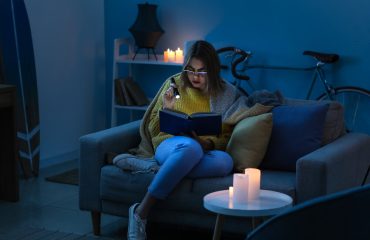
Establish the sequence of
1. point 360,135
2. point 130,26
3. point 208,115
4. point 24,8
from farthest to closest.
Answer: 1. point 130,26
2. point 24,8
3. point 360,135
4. point 208,115

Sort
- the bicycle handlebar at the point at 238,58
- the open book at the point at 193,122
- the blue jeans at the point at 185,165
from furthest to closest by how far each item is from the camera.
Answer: the bicycle handlebar at the point at 238,58 → the open book at the point at 193,122 → the blue jeans at the point at 185,165

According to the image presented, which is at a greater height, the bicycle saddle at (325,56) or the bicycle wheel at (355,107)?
the bicycle saddle at (325,56)

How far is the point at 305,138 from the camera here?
3.40 metres

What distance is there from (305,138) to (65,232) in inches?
54.7

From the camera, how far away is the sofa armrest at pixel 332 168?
3.04 metres

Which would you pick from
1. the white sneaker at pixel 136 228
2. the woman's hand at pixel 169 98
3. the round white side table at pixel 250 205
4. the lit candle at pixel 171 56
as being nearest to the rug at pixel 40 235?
the white sneaker at pixel 136 228

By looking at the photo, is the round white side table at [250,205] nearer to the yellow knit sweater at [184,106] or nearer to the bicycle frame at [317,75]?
the yellow knit sweater at [184,106]

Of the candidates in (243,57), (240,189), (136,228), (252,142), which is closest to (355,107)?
(243,57)

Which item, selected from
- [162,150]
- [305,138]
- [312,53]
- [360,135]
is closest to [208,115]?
[162,150]

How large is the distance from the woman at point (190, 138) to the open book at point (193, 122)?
4 centimetres

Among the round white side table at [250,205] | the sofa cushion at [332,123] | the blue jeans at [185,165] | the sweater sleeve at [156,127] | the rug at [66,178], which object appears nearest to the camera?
the round white side table at [250,205]

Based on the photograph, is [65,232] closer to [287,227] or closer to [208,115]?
[208,115]

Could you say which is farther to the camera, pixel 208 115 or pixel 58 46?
pixel 58 46

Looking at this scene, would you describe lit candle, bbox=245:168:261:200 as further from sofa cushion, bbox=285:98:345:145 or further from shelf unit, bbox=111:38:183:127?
shelf unit, bbox=111:38:183:127
